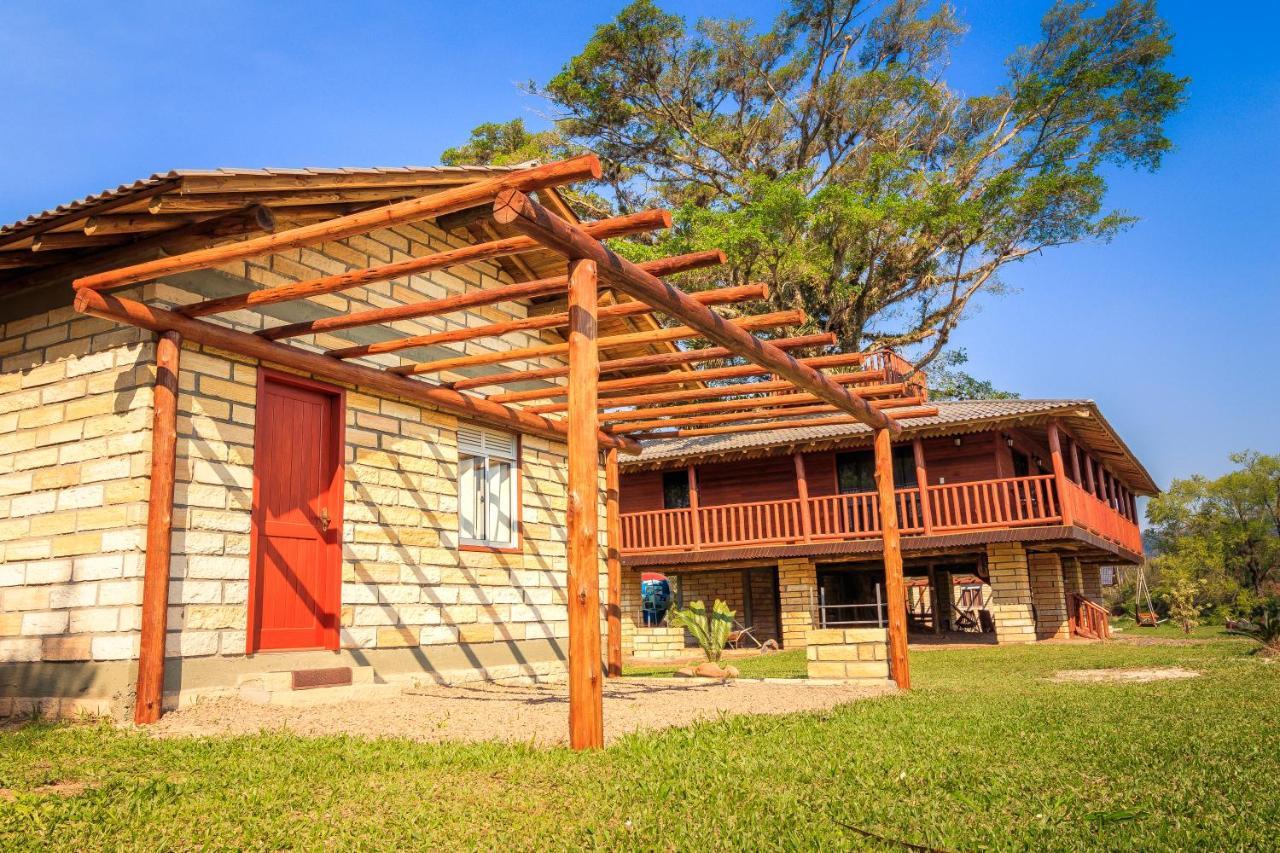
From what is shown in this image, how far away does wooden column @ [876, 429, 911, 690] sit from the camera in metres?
9.13

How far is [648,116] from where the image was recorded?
28047 mm

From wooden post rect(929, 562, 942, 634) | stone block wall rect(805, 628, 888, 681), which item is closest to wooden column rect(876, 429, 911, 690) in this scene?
stone block wall rect(805, 628, 888, 681)

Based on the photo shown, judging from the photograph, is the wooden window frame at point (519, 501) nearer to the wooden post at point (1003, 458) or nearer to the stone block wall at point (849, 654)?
the stone block wall at point (849, 654)

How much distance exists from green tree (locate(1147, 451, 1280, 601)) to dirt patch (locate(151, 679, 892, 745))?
80.1 ft

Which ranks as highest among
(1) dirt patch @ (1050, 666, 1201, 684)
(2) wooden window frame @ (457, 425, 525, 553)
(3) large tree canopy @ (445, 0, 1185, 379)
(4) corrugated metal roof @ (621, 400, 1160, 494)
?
(3) large tree canopy @ (445, 0, 1185, 379)

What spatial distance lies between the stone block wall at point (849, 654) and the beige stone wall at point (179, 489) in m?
3.85

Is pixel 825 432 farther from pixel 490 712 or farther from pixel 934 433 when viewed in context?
pixel 490 712

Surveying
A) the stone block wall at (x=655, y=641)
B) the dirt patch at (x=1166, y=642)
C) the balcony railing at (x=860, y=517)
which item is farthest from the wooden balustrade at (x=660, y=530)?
the dirt patch at (x=1166, y=642)

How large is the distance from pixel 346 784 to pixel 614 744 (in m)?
1.43

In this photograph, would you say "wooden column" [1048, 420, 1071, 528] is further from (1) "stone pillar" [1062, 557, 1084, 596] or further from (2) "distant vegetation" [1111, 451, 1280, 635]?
(2) "distant vegetation" [1111, 451, 1280, 635]

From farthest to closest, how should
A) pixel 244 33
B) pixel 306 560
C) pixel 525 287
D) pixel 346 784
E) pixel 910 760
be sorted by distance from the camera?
pixel 244 33 → pixel 306 560 → pixel 525 287 → pixel 910 760 → pixel 346 784

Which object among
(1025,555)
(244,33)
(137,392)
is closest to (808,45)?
(1025,555)

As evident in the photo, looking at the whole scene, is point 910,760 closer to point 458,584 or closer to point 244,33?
point 458,584

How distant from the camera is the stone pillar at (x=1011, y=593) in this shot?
18.9 m
